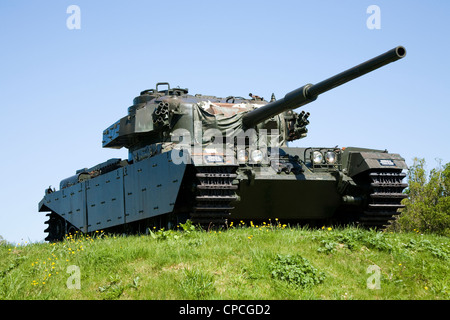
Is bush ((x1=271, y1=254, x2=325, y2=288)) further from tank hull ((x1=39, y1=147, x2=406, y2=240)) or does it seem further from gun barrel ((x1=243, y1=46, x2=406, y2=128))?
gun barrel ((x1=243, y1=46, x2=406, y2=128))

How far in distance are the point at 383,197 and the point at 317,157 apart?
1679 millimetres

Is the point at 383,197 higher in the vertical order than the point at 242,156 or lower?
lower

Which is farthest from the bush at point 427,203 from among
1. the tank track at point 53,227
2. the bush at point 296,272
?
the bush at point 296,272

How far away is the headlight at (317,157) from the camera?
572 inches

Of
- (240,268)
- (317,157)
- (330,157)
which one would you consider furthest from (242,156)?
(240,268)

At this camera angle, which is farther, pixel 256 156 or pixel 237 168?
pixel 256 156

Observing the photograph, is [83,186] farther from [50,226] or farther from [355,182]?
[355,182]

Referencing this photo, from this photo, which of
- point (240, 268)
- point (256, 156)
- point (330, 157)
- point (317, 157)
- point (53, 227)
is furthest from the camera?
point (53, 227)

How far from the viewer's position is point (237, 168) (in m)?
13.5

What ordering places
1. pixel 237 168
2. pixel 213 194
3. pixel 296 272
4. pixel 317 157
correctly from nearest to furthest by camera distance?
pixel 296 272 → pixel 213 194 → pixel 237 168 → pixel 317 157

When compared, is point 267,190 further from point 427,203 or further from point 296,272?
point 427,203

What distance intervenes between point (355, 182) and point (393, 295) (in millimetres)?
6241

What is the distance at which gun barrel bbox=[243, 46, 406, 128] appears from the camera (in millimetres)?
11141

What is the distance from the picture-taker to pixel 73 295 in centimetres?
855
